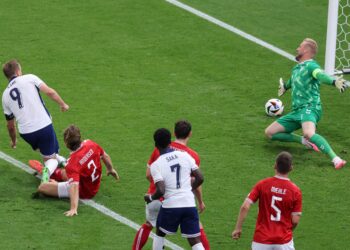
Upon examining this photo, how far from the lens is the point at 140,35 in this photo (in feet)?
61.5

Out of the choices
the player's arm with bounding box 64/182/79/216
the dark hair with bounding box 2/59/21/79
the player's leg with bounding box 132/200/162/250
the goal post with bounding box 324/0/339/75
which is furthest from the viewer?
the goal post with bounding box 324/0/339/75

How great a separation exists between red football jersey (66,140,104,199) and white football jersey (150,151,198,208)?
1.99 meters

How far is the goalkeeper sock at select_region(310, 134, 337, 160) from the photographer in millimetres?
14016

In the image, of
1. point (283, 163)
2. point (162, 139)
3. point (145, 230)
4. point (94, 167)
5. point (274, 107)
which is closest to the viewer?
point (283, 163)

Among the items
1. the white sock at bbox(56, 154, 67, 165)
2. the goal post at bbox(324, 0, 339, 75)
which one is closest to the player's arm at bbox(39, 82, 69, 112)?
the white sock at bbox(56, 154, 67, 165)

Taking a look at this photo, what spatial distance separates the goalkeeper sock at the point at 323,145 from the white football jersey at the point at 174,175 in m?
3.90

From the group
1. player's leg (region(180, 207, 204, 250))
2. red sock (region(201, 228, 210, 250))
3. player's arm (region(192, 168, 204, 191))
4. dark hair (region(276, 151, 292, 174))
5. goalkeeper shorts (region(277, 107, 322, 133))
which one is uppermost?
goalkeeper shorts (region(277, 107, 322, 133))

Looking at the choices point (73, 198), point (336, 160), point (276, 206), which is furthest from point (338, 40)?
point (276, 206)

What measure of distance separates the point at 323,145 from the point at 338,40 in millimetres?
4776

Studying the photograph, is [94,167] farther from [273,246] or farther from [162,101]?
[162,101]

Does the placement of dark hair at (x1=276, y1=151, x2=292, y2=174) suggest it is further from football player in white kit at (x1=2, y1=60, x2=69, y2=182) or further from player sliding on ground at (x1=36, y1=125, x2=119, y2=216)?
football player in white kit at (x1=2, y1=60, x2=69, y2=182)

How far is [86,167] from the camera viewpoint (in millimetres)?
12477

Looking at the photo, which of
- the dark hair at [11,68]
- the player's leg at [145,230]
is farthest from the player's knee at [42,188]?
the player's leg at [145,230]

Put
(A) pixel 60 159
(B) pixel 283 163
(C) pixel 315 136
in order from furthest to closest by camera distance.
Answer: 1. (C) pixel 315 136
2. (A) pixel 60 159
3. (B) pixel 283 163
